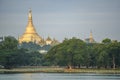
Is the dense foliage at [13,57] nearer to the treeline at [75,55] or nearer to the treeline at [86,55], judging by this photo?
the treeline at [75,55]

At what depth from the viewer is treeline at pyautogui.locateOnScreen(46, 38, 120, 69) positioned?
475 ft

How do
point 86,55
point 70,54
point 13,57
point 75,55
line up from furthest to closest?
point 13,57 → point 70,54 → point 75,55 → point 86,55

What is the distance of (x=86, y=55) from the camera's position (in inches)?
6063

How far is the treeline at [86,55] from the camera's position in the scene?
144750 millimetres

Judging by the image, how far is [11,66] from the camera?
538 ft

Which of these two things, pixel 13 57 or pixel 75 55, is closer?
pixel 75 55

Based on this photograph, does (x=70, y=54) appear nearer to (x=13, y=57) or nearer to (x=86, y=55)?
(x=86, y=55)

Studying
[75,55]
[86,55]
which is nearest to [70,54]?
[75,55]

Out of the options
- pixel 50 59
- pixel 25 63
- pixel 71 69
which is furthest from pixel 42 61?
pixel 71 69

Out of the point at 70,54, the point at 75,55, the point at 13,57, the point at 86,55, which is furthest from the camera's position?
the point at 13,57

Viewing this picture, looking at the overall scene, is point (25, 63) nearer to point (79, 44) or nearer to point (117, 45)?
point (79, 44)

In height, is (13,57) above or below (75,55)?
above

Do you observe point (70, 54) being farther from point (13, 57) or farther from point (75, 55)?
point (13, 57)

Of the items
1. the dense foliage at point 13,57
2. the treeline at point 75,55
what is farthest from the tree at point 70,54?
the dense foliage at point 13,57
